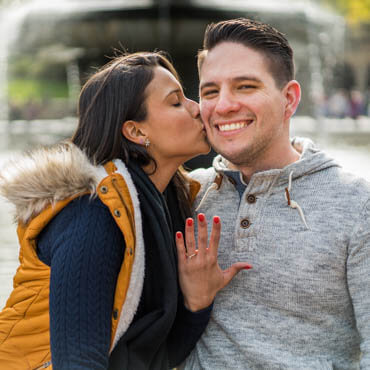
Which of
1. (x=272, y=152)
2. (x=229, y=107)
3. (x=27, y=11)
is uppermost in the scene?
(x=229, y=107)

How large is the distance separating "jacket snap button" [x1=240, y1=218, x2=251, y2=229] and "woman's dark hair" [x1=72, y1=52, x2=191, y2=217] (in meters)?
0.50

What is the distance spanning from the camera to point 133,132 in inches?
110

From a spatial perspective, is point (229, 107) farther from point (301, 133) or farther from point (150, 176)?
point (301, 133)

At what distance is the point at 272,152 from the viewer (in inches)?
108

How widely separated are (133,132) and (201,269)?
0.67 meters

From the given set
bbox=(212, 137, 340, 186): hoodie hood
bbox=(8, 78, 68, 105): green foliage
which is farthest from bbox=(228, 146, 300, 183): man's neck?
bbox=(8, 78, 68, 105): green foliage

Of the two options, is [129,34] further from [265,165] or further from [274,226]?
[274,226]

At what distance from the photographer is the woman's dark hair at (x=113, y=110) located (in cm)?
267

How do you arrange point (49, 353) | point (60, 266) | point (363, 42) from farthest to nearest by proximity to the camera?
point (363, 42) → point (49, 353) → point (60, 266)

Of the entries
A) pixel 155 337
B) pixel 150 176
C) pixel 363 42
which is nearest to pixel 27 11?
pixel 150 176

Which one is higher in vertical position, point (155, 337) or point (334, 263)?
point (334, 263)

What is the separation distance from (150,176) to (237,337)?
0.80m

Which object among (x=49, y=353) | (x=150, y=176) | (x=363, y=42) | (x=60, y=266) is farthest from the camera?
(x=363, y=42)

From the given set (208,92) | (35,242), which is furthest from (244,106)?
(35,242)
